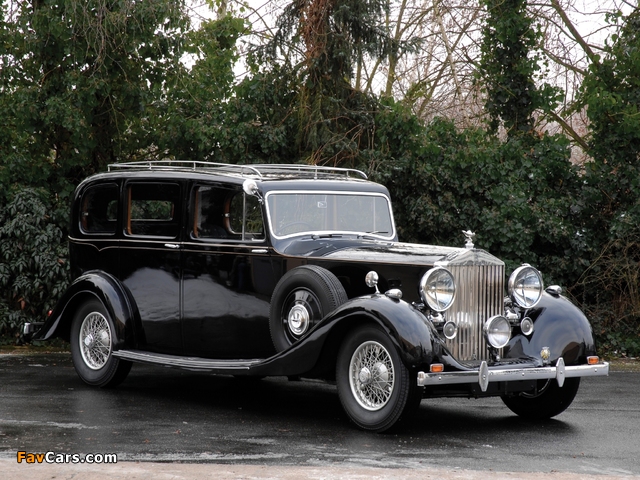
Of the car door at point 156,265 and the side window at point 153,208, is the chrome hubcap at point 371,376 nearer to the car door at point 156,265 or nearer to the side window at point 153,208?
the car door at point 156,265

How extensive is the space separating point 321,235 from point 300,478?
10.8 ft

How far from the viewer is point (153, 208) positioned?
941cm

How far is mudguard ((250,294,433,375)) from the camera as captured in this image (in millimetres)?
6324

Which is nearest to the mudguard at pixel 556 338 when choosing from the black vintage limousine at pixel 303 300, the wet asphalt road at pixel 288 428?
the black vintage limousine at pixel 303 300

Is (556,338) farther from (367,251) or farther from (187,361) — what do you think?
(187,361)

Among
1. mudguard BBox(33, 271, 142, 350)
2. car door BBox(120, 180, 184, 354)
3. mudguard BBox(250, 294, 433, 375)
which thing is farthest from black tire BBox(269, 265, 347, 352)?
mudguard BBox(33, 271, 142, 350)

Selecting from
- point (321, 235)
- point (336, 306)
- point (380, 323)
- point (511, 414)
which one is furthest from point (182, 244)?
point (511, 414)

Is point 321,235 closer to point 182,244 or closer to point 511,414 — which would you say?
point 182,244

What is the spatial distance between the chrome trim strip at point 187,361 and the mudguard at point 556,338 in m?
2.10

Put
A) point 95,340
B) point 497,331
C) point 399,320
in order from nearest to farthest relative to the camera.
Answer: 1. point 399,320
2. point 497,331
3. point 95,340

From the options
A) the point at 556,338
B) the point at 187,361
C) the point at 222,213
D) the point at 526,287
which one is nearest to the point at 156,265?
the point at 222,213

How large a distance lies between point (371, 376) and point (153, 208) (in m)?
3.73

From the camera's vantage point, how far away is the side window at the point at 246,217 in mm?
7973

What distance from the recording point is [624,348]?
1223 centimetres
